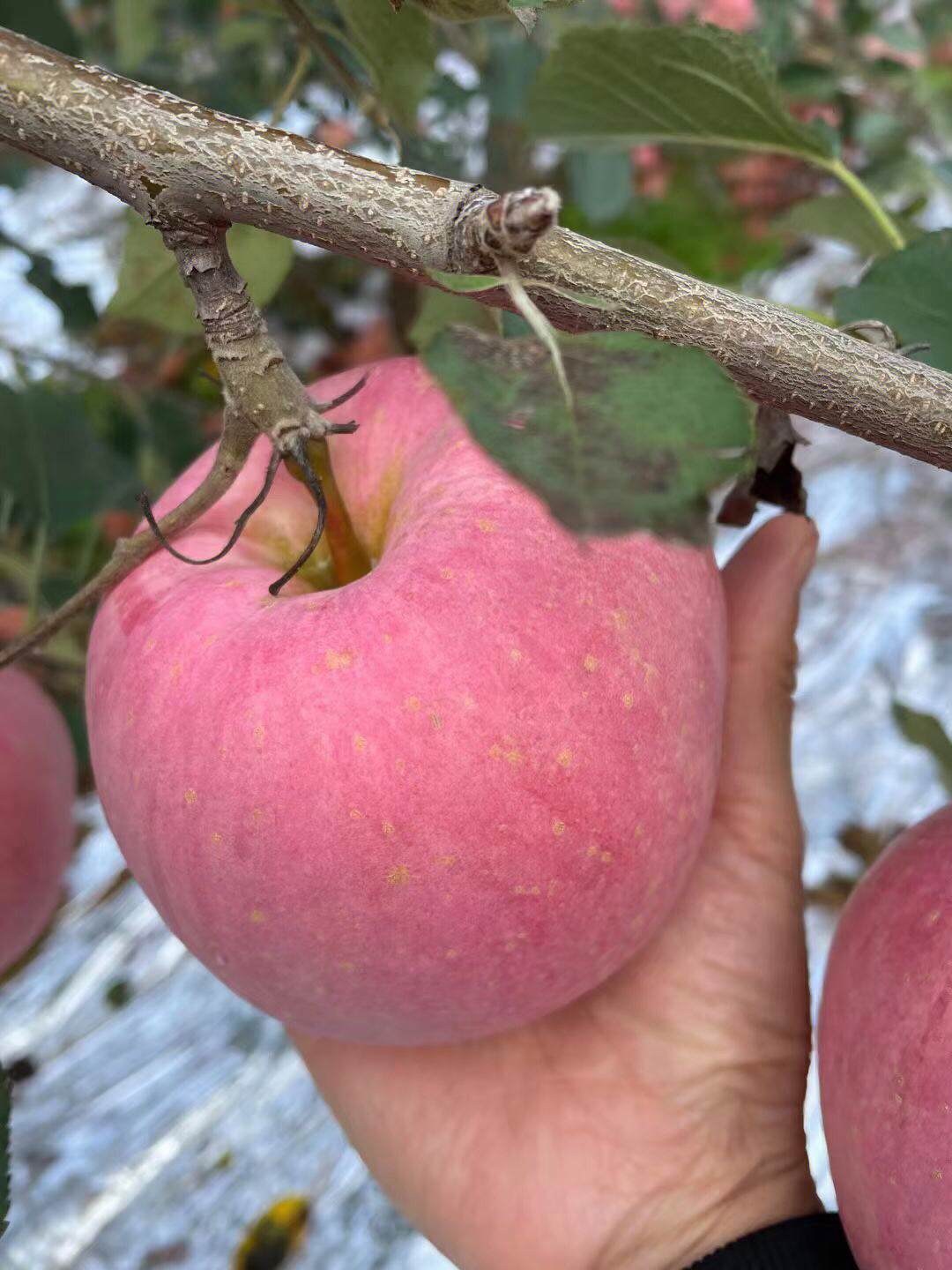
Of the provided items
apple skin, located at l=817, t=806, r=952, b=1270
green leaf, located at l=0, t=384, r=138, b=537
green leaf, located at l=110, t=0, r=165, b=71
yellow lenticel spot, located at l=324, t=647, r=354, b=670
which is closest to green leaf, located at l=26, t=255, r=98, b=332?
green leaf, located at l=0, t=384, r=138, b=537

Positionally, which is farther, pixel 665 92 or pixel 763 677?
pixel 763 677

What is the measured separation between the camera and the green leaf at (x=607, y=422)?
0.28 metres

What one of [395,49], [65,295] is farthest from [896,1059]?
[65,295]

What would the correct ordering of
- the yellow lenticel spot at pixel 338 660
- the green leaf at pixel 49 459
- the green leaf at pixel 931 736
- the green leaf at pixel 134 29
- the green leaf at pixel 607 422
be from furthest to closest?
the green leaf at pixel 134 29 → the green leaf at pixel 49 459 → the green leaf at pixel 931 736 → the yellow lenticel spot at pixel 338 660 → the green leaf at pixel 607 422

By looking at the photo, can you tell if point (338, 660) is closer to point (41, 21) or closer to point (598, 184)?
point (41, 21)

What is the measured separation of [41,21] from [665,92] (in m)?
0.43

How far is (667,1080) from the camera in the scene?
669mm

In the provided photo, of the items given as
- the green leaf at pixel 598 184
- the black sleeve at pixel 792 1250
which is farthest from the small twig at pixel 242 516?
the green leaf at pixel 598 184

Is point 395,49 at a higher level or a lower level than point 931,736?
higher

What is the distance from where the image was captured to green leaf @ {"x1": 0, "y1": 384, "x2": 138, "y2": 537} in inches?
32.2

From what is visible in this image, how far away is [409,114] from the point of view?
59 cm

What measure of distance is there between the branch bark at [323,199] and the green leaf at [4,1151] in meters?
0.43

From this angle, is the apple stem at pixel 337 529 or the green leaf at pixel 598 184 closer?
the apple stem at pixel 337 529

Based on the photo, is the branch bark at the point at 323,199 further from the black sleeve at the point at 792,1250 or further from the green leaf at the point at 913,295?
the black sleeve at the point at 792,1250
